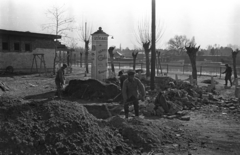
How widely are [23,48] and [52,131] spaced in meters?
21.8

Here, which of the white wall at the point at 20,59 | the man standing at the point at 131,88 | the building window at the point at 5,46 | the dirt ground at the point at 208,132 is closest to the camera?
the dirt ground at the point at 208,132

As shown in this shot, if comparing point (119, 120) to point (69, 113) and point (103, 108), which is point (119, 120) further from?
point (103, 108)

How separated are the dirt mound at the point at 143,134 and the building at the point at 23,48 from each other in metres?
19.6

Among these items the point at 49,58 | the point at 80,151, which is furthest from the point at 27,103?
the point at 49,58

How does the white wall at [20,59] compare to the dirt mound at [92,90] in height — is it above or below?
above

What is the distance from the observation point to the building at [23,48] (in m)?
23.3

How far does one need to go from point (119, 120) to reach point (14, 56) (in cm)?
1994

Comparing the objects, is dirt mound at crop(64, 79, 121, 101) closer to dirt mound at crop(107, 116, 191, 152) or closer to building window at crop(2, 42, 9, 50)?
dirt mound at crop(107, 116, 191, 152)

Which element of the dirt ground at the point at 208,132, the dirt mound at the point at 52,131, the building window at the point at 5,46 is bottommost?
the dirt ground at the point at 208,132

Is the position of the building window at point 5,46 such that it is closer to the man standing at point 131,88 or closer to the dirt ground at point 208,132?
the dirt ground at point 208,132

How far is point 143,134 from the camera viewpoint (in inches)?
239

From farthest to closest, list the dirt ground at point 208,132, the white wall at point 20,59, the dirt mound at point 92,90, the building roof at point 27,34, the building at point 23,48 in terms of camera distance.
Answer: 1. the building at point 23,48
2. the white wall at point 20,59
3. the building roof at point 27,34
4. the dirt mound at point 92,90
5. the dirt ground at point 208,132

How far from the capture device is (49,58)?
88.1 feet

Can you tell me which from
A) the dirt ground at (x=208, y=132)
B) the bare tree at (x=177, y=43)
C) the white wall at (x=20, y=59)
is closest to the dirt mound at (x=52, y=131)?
the dirt ground at (x=208, y=132)
